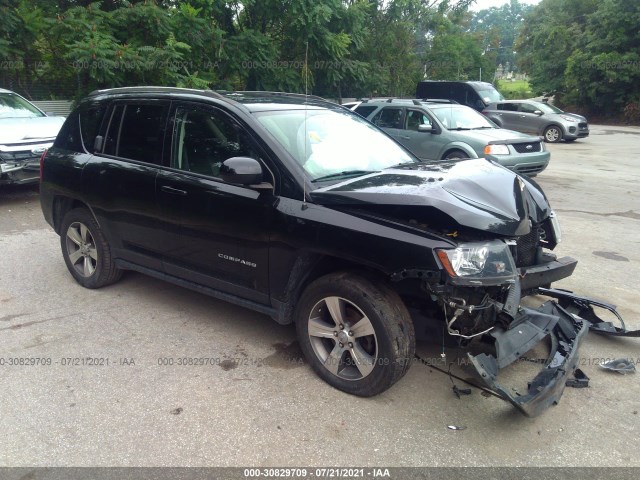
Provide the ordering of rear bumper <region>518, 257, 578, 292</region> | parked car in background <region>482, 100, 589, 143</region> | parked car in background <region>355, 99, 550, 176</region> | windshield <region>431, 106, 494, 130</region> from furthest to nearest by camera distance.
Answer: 1. parked car in background <region>482, 100, 589, 143</region>
2. windshield <region>431, 106, 494, 130</region>
3. parked car in background <region>355, 99, 550, 176</region>
4. rear bumper <region>518, 257, 578, 292</region>

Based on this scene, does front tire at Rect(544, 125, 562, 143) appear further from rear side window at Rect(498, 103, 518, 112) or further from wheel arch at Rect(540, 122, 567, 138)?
rear side window at Rect(498, 103, 518, 112)

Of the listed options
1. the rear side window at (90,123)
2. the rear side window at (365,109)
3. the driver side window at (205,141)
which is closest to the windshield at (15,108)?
the rear side window at (90,123)

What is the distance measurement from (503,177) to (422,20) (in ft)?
81.4

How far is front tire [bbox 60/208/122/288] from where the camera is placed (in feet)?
16.5

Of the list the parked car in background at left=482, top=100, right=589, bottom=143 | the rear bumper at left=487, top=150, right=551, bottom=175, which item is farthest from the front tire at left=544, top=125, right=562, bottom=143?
the rear bumper at left=487, top=150, right=551, bottom=175

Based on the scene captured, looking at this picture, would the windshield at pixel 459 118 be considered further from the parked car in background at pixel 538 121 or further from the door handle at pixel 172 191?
the parked car in background at pixel 538 121

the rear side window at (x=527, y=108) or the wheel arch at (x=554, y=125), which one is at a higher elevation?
the rear side window at (x=527, y=108)

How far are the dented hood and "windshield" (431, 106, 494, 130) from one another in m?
7.61

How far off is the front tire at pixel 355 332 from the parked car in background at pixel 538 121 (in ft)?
60.8

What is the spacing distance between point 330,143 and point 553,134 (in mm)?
19140

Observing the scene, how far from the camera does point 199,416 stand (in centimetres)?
325

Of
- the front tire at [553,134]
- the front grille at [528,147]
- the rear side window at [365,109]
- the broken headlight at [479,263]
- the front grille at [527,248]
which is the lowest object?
the front tire at [553,134]

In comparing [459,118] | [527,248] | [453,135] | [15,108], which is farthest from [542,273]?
[15,108]

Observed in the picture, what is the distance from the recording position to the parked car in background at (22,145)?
862 centimetres
